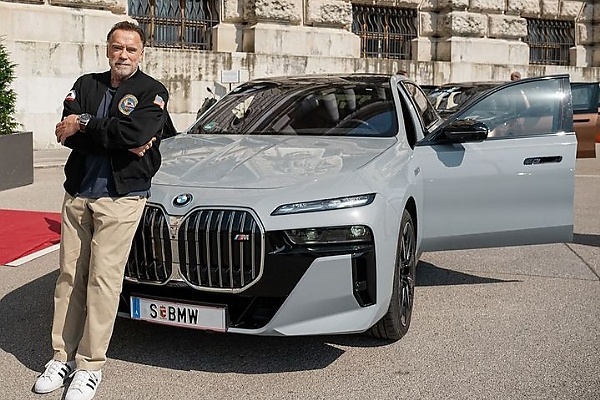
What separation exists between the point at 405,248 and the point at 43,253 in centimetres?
361

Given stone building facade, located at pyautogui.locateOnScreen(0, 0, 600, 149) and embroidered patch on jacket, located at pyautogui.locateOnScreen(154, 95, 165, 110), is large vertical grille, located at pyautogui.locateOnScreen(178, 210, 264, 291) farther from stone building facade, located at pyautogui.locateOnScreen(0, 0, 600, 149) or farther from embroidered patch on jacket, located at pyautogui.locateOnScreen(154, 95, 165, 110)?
stone building facade, located at pyautogui.locateOnScreen(0, 0, 600, 149)

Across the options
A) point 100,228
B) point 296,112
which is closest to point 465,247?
point 296,112

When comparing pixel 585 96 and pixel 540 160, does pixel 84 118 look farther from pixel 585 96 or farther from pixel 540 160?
pixel 585 96

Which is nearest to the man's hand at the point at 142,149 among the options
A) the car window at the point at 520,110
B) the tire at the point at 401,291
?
the tire at the point at 401,291

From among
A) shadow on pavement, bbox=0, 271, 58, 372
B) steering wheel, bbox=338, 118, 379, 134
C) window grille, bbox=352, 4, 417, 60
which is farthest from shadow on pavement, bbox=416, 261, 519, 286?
window grille, bbox=352, 4, 417, 60

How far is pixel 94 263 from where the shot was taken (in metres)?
3.49

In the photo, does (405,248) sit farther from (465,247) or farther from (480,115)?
(480,115)

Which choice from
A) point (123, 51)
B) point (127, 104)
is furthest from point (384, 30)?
point (127, 104)

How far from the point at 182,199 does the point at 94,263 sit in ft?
1.79

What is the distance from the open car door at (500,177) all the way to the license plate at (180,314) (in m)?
1.86

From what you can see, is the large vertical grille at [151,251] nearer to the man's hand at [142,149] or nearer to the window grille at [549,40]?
the man's hand at [142,149]

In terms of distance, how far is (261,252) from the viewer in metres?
3.52

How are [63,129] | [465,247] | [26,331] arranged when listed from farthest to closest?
1. [465,247]
2. [26,331]
3. [63,129]

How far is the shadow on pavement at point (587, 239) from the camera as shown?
7.12 metres
